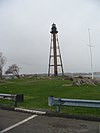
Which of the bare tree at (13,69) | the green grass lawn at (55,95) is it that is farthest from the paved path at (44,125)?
the bare tree at (13,69)

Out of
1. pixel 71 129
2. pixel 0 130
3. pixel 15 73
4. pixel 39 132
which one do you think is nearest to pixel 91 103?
pixel 71 129

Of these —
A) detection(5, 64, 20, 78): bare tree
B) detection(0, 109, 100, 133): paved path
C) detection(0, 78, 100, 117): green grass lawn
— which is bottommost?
detection(0, 109, 100, 133): paved path

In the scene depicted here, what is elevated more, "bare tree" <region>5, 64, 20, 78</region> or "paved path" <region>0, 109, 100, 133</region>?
"bare tree" <region>5, 64, 20, 78</region>

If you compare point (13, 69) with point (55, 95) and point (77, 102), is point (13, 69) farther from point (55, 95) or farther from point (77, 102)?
point (77, 102)

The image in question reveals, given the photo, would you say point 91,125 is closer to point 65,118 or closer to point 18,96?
point 65,118

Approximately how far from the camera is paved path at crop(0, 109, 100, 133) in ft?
26.0

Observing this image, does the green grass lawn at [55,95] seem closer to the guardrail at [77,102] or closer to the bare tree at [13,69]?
the guardrail at [77,102]

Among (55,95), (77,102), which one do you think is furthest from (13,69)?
(77,102)

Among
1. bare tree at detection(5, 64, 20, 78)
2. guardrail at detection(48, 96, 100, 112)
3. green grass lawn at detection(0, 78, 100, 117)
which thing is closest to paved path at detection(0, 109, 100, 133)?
guardrail at detection(48, 96, 100, 112)

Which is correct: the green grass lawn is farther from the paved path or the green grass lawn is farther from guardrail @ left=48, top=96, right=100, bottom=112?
the paved path

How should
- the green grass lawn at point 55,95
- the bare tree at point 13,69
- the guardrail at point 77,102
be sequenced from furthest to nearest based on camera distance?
the bare tree at point 13,69
the green grass lawn at point 55,95
the guardrail at point 77,102

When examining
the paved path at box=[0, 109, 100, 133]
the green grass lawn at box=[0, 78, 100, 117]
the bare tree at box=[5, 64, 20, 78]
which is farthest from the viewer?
the bare tree at box=[5, 64, 20, 78]

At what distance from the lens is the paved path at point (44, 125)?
7910mm

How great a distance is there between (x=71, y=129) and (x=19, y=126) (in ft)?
6.21
